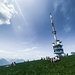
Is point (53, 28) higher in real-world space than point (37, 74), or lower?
higher

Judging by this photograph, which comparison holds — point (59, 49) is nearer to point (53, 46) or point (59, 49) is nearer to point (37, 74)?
point (53, 46)

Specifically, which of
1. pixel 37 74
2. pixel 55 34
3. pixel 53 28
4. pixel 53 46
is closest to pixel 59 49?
pixel 53 46

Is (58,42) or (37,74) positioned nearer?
(37,74)

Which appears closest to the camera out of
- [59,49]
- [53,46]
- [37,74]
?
[37,74]

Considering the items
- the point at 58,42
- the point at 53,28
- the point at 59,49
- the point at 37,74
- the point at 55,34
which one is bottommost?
the point at 37,74

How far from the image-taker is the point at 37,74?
11.5 meters

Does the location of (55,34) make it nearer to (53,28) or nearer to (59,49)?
(53,28)

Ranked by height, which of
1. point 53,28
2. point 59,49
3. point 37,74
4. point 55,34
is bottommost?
point 37,74

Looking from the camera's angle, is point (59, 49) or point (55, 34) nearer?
point (59, 49)

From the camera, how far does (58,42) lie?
10675 centimetres

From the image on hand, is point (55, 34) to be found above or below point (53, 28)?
below

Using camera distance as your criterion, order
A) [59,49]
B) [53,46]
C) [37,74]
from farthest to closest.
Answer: [53,46] → [59,49] → [37,74]

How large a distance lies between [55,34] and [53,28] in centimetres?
1075

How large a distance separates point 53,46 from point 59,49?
10.8 metres
